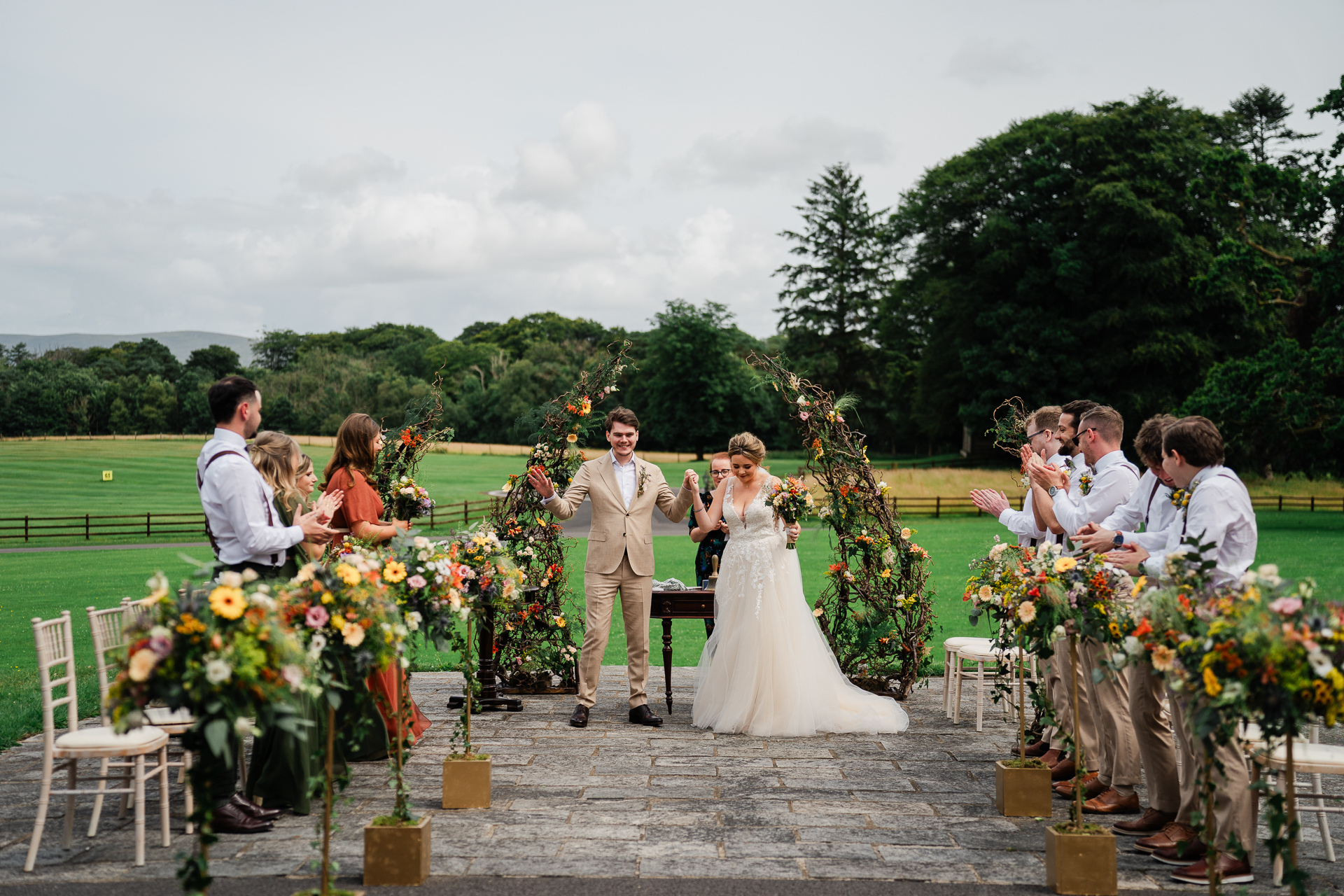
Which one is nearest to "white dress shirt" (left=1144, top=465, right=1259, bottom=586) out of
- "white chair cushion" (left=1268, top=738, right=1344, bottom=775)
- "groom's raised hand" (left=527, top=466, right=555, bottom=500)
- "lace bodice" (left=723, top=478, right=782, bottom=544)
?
"white chair cushion" (left=1268, top=738, right=1344, bottom=775)

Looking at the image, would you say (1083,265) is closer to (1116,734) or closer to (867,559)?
(867,559)

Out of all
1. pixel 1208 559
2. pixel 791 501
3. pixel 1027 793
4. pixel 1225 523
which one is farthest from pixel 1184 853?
pixel 791 501

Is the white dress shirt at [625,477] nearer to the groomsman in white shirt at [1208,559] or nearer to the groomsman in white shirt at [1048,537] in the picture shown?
the groomsman in white shirt at [1048,537]

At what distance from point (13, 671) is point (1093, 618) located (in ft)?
35.0

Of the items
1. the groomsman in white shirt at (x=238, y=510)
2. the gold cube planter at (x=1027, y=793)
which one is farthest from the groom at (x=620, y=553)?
the gold cube planter at (x=1027, y=793)

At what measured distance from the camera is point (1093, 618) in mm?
4426

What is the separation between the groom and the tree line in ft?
8.32

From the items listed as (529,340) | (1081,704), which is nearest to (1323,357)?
(1081,704)

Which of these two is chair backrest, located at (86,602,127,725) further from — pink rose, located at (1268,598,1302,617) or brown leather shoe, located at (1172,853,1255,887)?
brown leather shoe, located at (1172,853,1255,887)

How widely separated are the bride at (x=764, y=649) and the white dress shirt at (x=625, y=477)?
Answer: 0.54 meters

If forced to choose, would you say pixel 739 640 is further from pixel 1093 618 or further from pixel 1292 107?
pixel 1292 107

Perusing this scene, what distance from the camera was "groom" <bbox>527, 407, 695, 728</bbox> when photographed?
7.60 metres

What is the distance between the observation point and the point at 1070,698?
6.00 meters

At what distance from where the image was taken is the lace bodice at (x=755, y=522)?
7746mm
